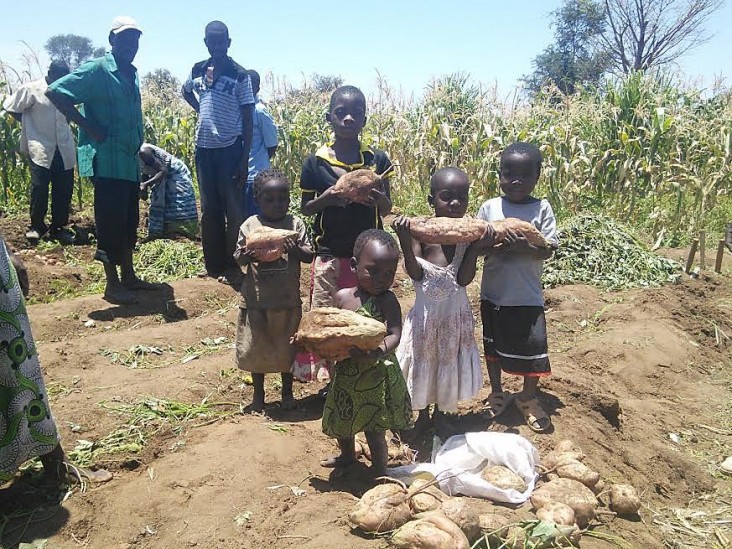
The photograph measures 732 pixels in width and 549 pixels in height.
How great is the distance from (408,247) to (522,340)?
0.95 meters

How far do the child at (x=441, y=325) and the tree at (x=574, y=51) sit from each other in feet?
104

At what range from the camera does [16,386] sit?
8.60 feet

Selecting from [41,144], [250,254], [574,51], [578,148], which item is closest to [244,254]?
[250,254]

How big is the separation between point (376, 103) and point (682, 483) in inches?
476

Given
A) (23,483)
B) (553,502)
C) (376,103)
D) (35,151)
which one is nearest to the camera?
(553,502)

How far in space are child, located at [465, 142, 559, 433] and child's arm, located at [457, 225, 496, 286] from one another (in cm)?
23

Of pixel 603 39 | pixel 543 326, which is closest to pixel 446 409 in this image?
pixel 543 326

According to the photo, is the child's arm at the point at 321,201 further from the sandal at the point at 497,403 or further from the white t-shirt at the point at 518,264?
the sandal at the point at 497,403

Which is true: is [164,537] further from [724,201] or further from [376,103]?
[376,103]

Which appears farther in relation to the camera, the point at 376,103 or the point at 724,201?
the point at 376,103

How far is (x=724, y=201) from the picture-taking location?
10148mm

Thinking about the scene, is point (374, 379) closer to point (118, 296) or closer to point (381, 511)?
point (381, 511)

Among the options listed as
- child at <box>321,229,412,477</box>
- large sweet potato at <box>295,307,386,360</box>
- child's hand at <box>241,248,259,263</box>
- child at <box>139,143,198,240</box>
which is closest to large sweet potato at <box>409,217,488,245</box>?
child at <box>321,229,412,477</box>

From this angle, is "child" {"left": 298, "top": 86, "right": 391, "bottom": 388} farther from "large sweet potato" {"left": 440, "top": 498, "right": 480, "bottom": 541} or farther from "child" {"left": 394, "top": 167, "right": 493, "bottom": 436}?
"large sweet potato" {"left": 440, "top": 498, "right": 480, "bottom": 541}
